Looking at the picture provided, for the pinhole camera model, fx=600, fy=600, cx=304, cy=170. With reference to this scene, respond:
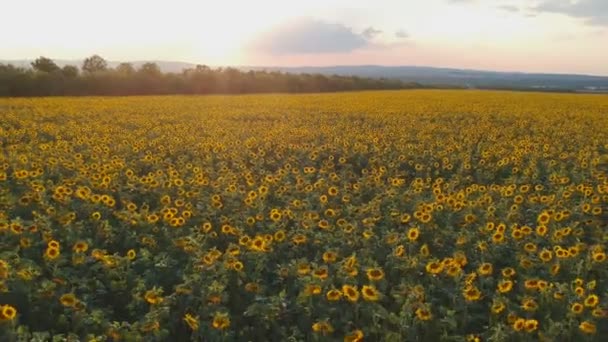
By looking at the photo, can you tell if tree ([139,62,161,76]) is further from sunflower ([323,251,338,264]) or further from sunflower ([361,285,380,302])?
sunflower ([361,285,380,302])

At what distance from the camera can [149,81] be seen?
47.0 m

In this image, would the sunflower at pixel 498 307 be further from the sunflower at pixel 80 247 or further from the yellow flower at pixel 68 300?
the sunflower at pixel 80 247

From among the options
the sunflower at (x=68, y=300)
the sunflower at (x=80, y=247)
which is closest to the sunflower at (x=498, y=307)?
the sunflower at (x=68, y=300)

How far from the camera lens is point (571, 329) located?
4.27 m

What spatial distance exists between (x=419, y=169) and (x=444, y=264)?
17.9ft

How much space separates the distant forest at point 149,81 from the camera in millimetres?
40719

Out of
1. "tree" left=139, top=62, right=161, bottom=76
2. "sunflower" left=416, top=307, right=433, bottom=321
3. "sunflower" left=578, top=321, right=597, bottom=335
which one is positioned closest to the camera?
"sunflower" left=578, top=321, right=597, bottom=335

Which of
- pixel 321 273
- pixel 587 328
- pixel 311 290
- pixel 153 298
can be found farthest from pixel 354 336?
pixel 587 328

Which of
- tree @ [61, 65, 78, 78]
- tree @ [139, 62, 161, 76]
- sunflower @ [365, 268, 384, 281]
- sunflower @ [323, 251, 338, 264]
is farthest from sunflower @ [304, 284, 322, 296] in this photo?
tree @ [139, 62, 161, 76]

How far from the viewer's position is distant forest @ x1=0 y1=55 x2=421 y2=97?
40.7 meters

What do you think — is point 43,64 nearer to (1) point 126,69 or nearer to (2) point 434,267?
(1) point 126,69

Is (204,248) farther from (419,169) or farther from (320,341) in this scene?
(419,169)

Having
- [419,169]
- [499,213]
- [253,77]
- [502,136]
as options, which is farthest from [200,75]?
[499,213]

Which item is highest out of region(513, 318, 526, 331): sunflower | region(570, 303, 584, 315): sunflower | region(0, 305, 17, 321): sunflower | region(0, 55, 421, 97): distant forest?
region(0, 55, 421, 97): distant forest
